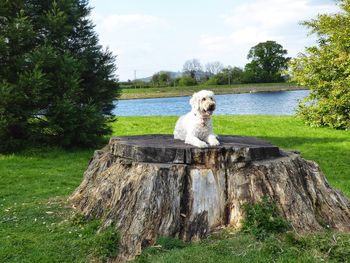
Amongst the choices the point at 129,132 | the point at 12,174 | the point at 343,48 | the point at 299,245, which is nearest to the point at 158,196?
the point at 299,245

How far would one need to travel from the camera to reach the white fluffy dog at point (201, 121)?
646 cm

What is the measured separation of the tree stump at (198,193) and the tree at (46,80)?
26.4 feet

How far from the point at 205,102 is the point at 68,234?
290cm

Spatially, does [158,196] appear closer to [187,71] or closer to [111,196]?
[111,196]

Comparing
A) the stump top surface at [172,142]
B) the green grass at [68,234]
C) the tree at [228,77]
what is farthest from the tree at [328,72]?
the tree at [228,77]

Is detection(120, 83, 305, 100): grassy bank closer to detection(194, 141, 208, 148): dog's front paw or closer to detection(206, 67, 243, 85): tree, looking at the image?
detection(206, 67, 243, 85): tree

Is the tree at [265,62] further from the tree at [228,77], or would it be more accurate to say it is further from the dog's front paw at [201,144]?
the dog's front paw at [201,144]

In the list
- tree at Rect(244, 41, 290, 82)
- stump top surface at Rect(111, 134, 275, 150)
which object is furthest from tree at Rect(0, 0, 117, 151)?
tree at Rect(244, 41, 290, 82)

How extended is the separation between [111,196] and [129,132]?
12619mm

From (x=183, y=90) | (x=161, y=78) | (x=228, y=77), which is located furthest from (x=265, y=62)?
A: (x=183, y=90)

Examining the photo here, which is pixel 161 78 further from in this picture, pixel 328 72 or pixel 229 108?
pixel 328 72

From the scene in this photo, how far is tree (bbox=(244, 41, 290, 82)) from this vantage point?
309 feet

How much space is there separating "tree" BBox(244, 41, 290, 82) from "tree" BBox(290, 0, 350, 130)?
71.9m

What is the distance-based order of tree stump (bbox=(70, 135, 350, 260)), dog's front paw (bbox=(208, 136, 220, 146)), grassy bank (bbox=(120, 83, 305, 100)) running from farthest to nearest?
1. grassy bank (bbox=(120, 83, 305, 100))
2. dog's front paw (bbox=(208, 136, 220, 146))
3. tree stump (bbox=(70, 135, 350, 260))
